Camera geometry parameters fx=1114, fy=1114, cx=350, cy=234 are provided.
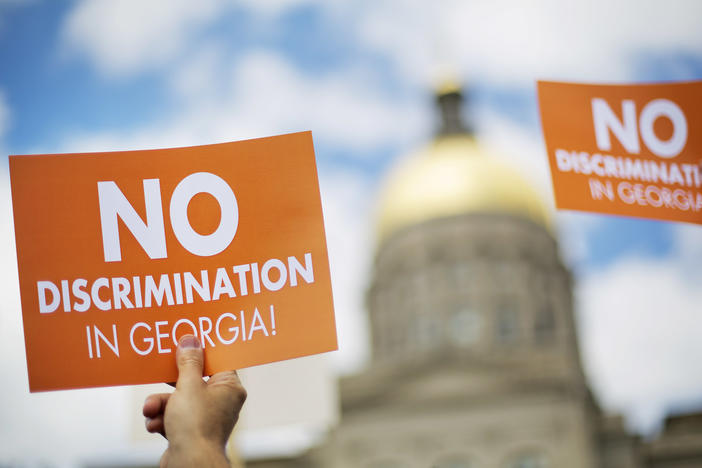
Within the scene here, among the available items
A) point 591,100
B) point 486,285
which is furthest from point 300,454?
point 591,100

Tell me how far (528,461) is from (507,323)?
12.1 meters

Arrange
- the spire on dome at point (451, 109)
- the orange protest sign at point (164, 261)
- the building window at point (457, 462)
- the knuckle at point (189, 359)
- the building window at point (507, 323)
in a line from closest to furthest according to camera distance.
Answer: the knuckle at point (189, 359)
the orange protest sign at point (164, 261)
the building window at point (457, 462)
the building window at point (507, 323)
the spire on dome at point (451, 109)

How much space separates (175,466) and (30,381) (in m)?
0.73

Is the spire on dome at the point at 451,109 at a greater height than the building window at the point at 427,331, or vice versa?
the spire on dome at the point at 451,109

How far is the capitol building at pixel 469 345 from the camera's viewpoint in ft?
121

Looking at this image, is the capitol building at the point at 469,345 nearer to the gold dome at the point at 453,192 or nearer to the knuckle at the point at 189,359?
the gold dome at the point at 453,192

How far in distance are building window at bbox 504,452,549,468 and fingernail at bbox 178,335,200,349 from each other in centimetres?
3417

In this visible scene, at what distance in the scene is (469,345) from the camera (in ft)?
151

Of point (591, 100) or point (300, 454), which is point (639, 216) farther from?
point (300, 454)

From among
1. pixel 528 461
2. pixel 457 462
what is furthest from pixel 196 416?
pixel 457 462

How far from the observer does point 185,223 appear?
11.4 ft

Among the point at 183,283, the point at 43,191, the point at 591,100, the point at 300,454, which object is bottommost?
the point at 300,454

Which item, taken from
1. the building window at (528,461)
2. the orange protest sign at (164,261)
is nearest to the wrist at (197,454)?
the orange protest sign at (164,261)

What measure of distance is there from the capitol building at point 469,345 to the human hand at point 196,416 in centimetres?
3056
